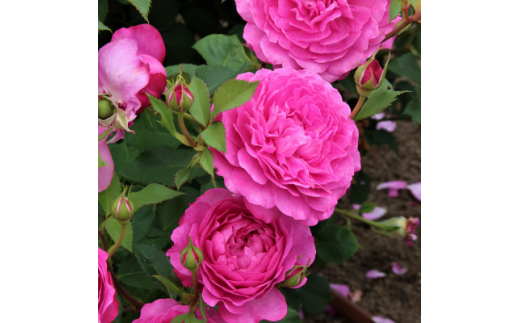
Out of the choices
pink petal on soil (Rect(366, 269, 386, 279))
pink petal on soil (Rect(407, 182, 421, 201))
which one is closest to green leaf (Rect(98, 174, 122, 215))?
pink petal on soil (Rect(366, 269, 386, 279))

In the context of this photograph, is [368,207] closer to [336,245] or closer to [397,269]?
[336,245]

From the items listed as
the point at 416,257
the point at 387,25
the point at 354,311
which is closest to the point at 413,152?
the point at 416,257

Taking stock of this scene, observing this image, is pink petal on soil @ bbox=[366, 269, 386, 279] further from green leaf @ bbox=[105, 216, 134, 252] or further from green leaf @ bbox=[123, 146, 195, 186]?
green leaf @ bbox=[105, 216, 134, 252]

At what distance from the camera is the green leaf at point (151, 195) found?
532 millimetres

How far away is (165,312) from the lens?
1.71ft

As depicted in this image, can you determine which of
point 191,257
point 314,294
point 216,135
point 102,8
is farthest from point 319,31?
point 314,294

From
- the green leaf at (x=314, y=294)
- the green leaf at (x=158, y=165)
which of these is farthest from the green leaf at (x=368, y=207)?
the green leaf at (x=158, y=165)

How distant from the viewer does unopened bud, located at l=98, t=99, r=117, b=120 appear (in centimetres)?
51

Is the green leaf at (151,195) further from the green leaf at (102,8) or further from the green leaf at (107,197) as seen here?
the green leaf at (102,8)

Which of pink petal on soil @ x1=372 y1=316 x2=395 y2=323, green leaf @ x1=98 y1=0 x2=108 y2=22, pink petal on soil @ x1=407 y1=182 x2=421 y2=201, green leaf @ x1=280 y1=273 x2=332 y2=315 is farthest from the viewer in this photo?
pink petal on soil @ x1=407 y1=182 x2=421 y2=201

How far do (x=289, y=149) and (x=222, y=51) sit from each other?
0.31 meters

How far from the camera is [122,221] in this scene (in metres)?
0.47

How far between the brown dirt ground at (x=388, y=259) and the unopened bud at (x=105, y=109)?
1252mm

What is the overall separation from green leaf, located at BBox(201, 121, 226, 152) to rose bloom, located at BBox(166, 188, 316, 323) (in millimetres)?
74
